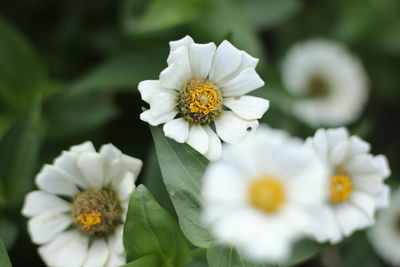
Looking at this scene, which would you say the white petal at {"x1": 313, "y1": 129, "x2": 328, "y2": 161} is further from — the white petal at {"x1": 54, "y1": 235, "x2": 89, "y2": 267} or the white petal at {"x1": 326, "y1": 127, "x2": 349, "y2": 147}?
the white petal at {"x1": 54, "y1": 235, "x2": 89, "y2": 267}

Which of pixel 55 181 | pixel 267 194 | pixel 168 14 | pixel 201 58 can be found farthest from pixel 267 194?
pixel 168 14

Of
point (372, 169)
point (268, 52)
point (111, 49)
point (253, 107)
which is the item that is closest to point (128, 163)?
point (253, 107)

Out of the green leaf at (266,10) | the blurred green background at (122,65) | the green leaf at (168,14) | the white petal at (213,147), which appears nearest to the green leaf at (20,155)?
the blurred green background at (122,65)

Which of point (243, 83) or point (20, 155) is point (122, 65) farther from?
point (243, 83)

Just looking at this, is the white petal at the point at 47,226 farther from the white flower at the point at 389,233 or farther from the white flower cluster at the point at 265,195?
the white flower at the point at 389,233

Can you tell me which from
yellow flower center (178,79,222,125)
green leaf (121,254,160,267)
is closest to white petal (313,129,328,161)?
yellow flower center (178,79,222,125)

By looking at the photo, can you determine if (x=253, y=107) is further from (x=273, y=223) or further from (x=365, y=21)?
(x=365, y=21)
